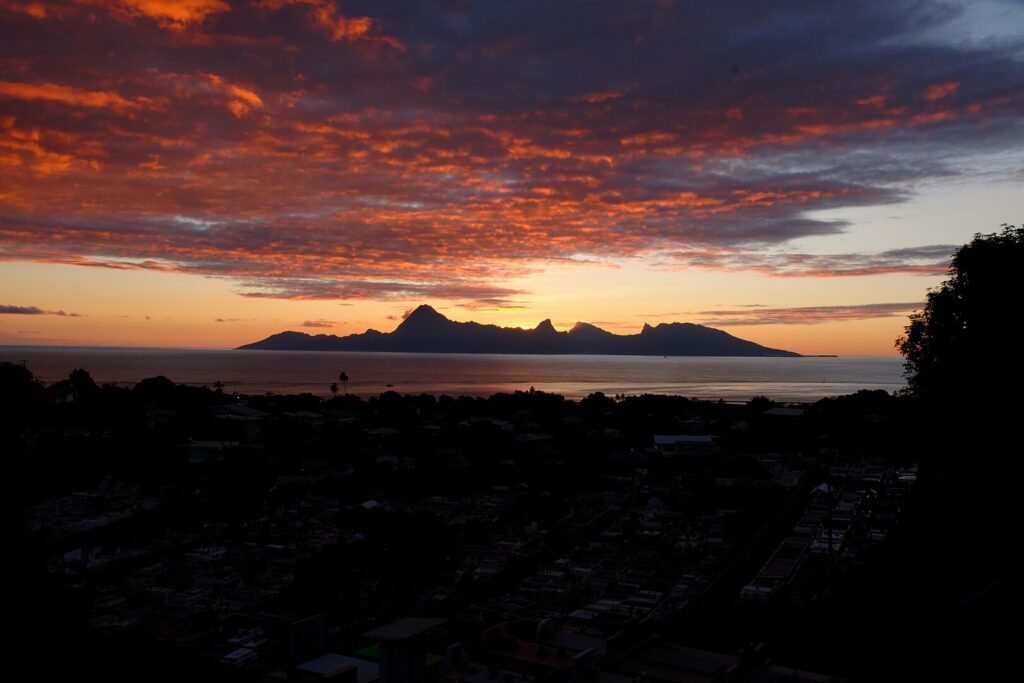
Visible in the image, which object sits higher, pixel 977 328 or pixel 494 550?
pixel 977 328

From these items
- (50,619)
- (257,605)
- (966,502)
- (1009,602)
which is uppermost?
(1009,602)

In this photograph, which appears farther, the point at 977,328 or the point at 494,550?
the point at 494,550

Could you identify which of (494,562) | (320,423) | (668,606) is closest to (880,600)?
(668,606)

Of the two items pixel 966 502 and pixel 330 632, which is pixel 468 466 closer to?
pixel 330 632

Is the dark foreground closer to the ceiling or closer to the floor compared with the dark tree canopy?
closer to the floor

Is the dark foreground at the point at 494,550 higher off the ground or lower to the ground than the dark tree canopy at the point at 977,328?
lower
